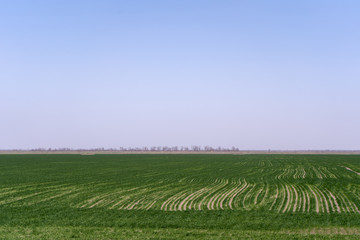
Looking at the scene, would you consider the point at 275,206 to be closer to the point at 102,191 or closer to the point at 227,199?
the point at 227,199

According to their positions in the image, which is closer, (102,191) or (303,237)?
(303,237)

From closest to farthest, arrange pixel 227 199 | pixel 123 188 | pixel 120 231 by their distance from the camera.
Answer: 1. pixel 120 231
2. pixel 227 199
3. pixel 123 188

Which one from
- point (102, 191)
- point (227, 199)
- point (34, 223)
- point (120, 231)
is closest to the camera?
point (120, 231)

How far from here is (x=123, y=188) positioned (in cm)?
3359

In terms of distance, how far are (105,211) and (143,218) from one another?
3201mm

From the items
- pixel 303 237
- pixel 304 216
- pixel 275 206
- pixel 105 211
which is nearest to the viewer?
pixel 303 237

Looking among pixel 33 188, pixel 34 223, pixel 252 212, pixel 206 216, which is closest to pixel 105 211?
pixel 34 223

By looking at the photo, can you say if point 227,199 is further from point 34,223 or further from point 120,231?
point 34,223

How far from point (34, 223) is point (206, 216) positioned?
9441 millimetres

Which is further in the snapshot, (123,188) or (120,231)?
(123,188)

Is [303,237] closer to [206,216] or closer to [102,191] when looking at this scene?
[206,216]

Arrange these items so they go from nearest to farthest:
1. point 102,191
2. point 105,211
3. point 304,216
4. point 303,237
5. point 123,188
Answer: point 303,237
point 304,216
point 105,211
point 102,191
point 123,188

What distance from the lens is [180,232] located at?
58.0 ft

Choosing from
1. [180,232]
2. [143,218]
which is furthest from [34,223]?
[180,232]
